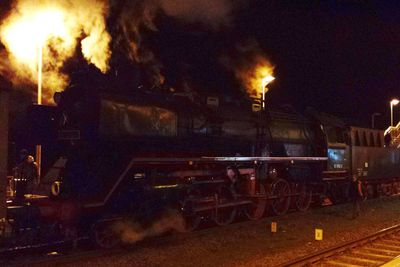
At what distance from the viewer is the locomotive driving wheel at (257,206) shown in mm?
12482

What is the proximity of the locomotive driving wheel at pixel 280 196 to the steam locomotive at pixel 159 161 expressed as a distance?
29 millimetres

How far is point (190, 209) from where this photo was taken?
10.3 m

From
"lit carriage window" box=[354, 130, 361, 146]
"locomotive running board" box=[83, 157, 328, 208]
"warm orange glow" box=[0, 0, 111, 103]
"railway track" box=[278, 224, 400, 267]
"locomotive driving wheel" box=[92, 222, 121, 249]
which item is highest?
"warm orange glow" box=[0, 0, 111, 103]

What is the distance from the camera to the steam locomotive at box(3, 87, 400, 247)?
870cm

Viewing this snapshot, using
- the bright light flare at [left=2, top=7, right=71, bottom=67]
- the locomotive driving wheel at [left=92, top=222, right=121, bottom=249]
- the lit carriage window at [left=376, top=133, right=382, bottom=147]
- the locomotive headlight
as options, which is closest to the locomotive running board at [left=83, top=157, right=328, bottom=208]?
the locomotive headlight

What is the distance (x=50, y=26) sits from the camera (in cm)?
1551

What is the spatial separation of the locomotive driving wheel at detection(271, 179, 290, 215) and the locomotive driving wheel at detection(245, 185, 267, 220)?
1.62 feet

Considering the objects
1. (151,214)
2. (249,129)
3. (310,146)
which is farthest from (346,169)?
(151,214)

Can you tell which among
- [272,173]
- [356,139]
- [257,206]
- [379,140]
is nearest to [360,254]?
[257,206]

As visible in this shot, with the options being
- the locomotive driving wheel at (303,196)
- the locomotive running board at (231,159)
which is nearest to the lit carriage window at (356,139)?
the locomotive running board at (231,159)

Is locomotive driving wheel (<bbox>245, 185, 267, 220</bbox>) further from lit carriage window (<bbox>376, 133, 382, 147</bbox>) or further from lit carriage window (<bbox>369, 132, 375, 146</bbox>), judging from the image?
lit carriage window (<bbox>376, 133, 382, 147</bbox>)

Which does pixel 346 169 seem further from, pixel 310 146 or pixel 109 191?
pixel 109 191

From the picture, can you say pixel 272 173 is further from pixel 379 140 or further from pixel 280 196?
pixel 379 140

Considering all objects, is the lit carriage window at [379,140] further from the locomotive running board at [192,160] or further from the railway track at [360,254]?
the railway track at [360,254]
